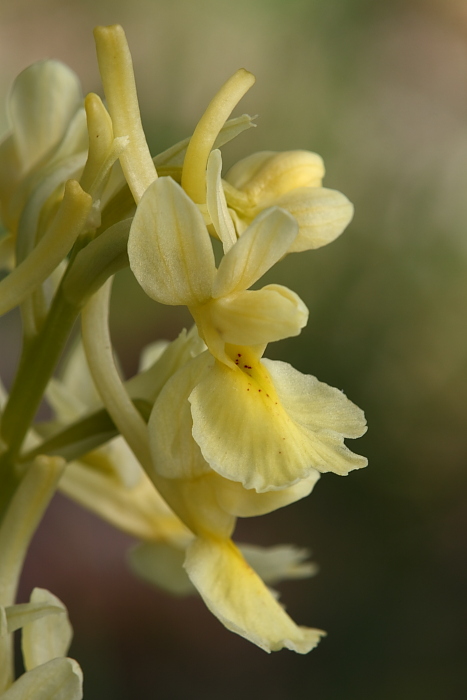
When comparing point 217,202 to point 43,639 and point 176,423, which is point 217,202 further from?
point 43,639

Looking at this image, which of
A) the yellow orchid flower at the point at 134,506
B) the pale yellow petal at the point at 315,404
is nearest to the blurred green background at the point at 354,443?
the yellow orchid flower at the point at 134,506

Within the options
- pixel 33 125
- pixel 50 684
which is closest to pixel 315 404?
pixel 50 684

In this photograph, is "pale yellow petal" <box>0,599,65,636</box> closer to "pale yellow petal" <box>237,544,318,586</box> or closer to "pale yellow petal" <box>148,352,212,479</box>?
"pale yellow petal" <box>148,352,212,479</box>

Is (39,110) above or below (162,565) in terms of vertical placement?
above

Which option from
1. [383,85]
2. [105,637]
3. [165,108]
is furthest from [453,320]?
[105,637]

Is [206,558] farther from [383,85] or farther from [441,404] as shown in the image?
[383,85]

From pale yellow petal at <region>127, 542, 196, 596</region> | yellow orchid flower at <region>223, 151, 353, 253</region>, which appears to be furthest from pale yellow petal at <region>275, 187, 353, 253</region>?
pale yellow petal at <region>127, 542, 196, 596</region>
